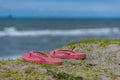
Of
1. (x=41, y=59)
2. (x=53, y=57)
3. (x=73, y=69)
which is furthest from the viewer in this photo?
(x=53, y=57)

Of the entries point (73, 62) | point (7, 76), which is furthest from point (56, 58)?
point (7, 76)

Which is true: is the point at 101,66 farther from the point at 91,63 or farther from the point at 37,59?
the point at 37,59

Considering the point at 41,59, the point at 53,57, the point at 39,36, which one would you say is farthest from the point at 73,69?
the point at 39,36

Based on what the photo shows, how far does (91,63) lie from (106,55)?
1.11 metres

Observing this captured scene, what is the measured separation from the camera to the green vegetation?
24.5ft

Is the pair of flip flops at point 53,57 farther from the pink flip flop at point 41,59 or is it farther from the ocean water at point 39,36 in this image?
the ocean water at point 39,36

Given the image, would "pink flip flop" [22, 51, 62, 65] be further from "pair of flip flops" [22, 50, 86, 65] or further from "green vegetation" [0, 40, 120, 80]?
"green vegetation" [0, 40, 120, 80]

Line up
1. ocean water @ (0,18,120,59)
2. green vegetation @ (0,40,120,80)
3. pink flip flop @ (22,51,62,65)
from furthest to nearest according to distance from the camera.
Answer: ocean water @ (0,18,120,59), pink flip flop @ (22,51,62,65), green vegetation @ (0,40,120,80)

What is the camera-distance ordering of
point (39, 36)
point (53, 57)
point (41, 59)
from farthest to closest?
point (39, 36) < point (53, 57) < point (41, 59)

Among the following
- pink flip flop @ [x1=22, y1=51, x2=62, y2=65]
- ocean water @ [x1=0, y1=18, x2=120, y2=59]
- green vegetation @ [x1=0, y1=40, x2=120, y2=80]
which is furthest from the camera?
ocean water @ [x1=0, y1=18, x2=120, y2=59]

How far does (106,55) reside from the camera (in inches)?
400

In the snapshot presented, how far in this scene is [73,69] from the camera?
27.4 feet

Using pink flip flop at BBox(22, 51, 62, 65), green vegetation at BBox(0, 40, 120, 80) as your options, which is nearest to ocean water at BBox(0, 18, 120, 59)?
green vegetation at BBox(0, 40, 120, 80)

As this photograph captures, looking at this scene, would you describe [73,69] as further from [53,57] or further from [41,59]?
[53,57]
